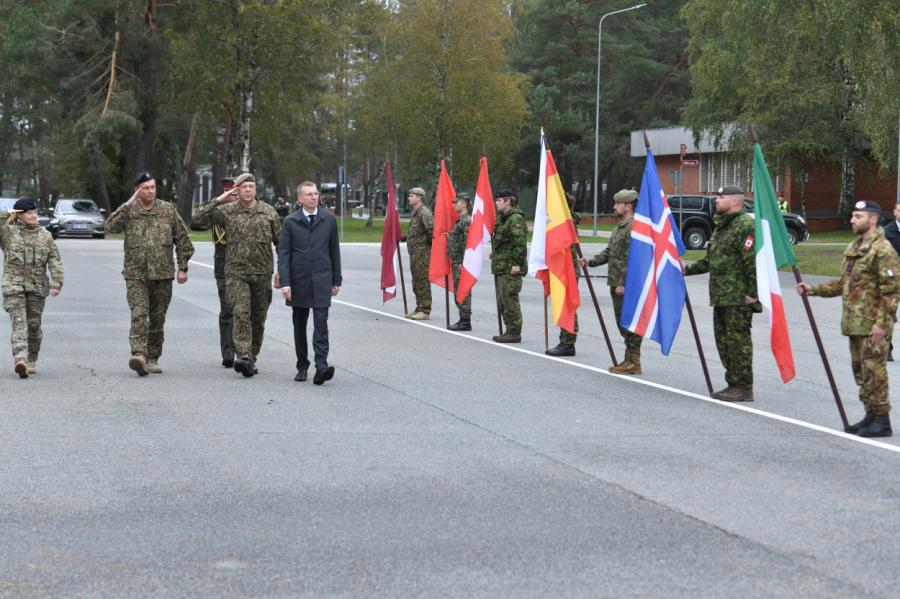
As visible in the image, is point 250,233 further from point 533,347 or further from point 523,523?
point 523,523

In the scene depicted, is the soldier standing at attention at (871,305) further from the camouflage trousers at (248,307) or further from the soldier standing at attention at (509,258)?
the soldier standing at attention at (509,258)

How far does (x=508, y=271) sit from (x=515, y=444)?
6.30 m

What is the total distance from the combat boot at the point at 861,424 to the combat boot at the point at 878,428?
18mm

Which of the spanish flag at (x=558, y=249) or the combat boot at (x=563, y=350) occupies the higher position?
the spanish flag at (x=558, y=249)

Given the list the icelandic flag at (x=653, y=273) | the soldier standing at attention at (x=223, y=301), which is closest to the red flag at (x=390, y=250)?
the soldier standing at attention at (x=223, y=301)

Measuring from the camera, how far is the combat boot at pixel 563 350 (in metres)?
13.9

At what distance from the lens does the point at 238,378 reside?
11891 millimetres

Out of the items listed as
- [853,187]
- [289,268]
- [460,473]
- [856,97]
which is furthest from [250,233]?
[853,187]

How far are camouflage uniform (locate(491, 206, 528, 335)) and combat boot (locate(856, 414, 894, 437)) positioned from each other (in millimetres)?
5908

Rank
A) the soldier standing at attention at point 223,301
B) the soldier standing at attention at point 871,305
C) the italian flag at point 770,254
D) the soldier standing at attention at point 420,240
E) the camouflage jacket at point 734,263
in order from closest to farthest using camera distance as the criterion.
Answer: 1. the soldier standing at attention at point 871,305
2. the italian flag at point 770,254
3. the camouflage jacket at point 734,263
4. the soldier standing at attention at point 223,301
5. the soldier standing at attention at point 420,240

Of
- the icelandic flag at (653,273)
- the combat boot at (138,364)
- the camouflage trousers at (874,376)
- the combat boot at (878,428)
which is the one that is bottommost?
the combat boot at (878,428)

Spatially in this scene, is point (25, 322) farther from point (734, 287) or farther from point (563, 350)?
point (734, 287)

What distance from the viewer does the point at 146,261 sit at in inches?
467

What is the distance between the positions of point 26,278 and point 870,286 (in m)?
7.27
